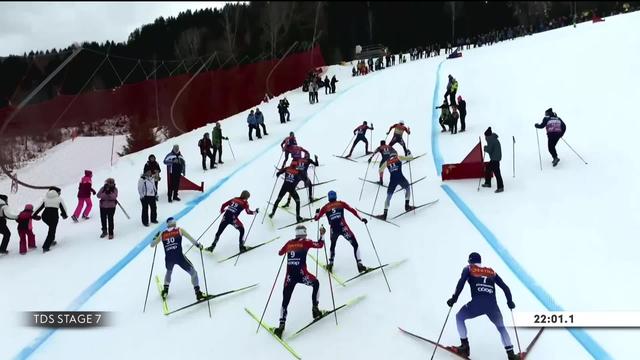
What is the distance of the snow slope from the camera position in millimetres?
6910

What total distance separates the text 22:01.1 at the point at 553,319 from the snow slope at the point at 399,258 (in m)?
0.19

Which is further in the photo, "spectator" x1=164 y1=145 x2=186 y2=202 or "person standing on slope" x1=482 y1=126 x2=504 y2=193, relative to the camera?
"spectator" x1=164 y1=145 x2=186 y2=202

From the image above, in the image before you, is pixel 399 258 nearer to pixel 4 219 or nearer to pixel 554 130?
A: pixel 554 130

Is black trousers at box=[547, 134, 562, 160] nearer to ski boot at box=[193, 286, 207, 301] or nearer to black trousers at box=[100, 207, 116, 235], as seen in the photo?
ski boot at box=[193, 286, 207, 301]

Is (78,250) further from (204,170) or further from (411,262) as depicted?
(411,262)

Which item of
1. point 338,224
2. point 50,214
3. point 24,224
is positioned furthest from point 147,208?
point 338,224

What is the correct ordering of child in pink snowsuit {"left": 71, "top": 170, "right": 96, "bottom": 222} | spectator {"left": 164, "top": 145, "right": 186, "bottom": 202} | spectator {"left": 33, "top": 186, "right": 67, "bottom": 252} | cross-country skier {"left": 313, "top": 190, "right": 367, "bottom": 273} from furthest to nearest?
spectator {"left": 164, "top": 145, "right": 186, "bottom": 202}, child in pink snowsuit {"left": 71, "top": 170, "right": 96, "bottom": 222}, spectator {"left": 33, "top": 186, "right": 67, "bottom": 252}, cross-country skier {"left": 313, "top": 190, "right": 367, "bottom": 273}

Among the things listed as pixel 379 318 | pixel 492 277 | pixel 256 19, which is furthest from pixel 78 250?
pixel 256 19

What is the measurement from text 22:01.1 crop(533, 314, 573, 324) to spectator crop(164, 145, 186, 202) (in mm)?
9990

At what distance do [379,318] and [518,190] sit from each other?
591 cm

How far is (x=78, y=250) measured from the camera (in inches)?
424

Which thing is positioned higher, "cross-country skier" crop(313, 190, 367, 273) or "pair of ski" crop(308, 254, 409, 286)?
"cross-country skier" crop(313, 190, 367, 273)

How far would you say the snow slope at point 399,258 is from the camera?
691 centimetres

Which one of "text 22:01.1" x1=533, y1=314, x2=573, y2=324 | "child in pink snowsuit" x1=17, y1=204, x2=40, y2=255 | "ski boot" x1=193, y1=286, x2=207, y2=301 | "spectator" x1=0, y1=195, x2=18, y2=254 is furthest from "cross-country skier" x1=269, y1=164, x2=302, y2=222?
"spectator" x1=0, y1=195, x2=18, y2=254
